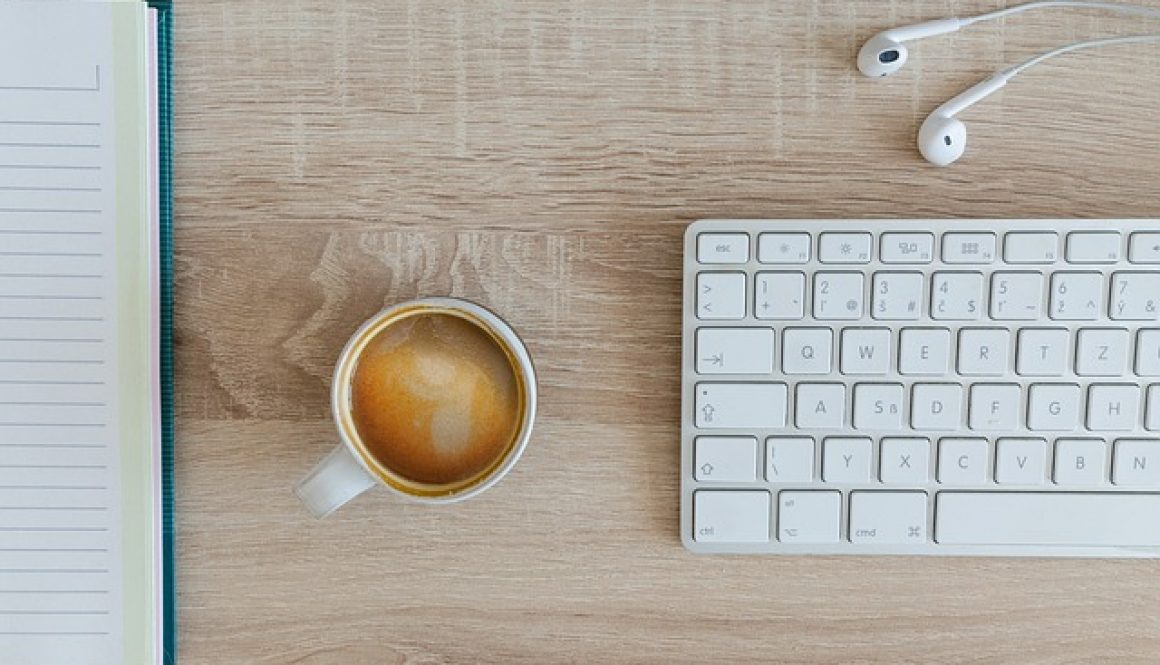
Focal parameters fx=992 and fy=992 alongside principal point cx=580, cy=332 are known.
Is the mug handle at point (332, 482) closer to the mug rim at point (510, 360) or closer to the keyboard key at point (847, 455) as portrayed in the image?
the mug rim at point (510, 360)

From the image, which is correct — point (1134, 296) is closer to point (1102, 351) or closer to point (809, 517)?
point (1102, 351)

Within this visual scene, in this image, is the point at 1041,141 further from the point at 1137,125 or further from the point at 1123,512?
the point at 1123,512

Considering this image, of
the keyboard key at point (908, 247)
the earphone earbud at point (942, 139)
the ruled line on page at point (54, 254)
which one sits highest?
the earphone earbud at point (942, 139)

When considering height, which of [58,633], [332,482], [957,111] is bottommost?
[58,633]

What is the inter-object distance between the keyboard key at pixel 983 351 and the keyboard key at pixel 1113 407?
0.17ft

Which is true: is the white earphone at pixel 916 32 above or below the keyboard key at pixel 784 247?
above

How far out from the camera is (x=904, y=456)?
564 millimetres

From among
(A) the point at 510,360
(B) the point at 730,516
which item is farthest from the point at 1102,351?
(A) the point at 510,360

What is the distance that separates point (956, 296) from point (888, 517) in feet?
0.43

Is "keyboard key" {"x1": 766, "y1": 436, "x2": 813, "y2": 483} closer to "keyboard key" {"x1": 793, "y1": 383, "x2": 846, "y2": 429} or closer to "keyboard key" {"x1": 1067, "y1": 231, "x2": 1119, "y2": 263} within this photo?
"keyboard key" {"x1": 793, "y1": 383, "x2": 846, "y2": 429}

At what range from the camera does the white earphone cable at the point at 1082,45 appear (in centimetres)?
55

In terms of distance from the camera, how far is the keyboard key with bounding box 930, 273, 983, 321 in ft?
1.80

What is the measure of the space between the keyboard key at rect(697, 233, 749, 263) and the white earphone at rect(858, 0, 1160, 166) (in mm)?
119

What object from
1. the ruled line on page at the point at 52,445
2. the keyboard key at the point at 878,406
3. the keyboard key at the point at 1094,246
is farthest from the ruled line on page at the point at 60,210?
the keyboard key at the point at 1094,246
